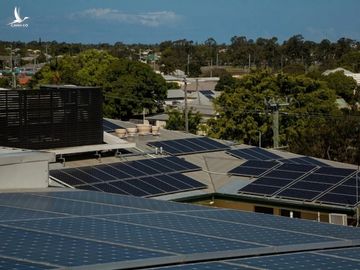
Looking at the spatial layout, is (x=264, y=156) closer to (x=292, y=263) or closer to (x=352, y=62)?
(x=292, y=263)

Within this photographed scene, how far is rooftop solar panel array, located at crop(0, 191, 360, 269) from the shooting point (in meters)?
7.48

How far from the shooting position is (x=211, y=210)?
41.9 feet

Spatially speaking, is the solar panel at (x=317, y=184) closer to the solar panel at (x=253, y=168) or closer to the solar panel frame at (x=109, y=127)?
the solar panel at (x=253, y=168)

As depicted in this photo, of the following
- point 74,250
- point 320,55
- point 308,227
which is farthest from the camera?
point 320,55

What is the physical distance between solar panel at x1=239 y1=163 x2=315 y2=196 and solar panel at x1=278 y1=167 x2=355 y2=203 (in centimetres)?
32

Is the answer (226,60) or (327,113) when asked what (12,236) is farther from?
(226,60)

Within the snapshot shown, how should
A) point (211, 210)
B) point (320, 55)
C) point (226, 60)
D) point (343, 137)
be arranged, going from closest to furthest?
point (211, 210), point (343, 137), point (320, 55), point (226, 60)

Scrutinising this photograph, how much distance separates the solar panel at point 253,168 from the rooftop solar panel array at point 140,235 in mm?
9395

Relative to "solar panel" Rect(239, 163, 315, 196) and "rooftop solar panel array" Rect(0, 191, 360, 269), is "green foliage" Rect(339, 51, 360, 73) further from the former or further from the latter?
"rooftop solar panel array" Rect(0, 191, 360, 269)

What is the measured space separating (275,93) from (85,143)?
87.5 ft

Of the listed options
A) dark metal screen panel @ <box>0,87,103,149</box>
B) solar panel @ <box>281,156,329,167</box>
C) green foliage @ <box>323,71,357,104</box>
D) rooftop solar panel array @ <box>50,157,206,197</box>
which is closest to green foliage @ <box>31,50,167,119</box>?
green foliage @ <box>323,71,357,104</box>

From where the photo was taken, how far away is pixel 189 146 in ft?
85.5

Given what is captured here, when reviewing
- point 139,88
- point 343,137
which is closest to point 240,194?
point 343,137

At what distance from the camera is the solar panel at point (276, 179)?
2012cm
